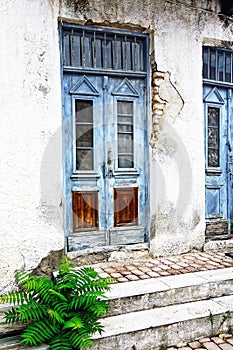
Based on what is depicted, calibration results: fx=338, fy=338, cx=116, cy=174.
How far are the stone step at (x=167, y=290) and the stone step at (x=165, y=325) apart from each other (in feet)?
0.21

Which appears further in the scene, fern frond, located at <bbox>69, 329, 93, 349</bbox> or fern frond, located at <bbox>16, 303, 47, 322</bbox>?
fern frond, located at <bbox>16, 303, 47, 322</bbox>

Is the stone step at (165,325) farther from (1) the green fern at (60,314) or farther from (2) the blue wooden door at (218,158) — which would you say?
(2) the blue wooden door at (218,158)

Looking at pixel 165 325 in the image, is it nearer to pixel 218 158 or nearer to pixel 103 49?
pixel 218 158

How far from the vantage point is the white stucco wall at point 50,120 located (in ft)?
12.4

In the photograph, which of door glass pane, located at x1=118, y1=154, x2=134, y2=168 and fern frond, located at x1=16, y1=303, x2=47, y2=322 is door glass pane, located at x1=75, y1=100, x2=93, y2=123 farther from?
fern frond, located at x1=16, y1=303, x2=47, y2=322

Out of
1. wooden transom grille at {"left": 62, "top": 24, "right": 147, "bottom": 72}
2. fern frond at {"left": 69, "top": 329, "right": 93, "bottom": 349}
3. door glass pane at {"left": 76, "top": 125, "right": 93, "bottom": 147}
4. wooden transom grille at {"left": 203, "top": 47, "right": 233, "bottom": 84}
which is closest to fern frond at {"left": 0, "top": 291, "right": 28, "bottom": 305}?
fern frond at {"left": 69, "top": 329, "right": 93, "bottom": 349}

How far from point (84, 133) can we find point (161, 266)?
1991 mm

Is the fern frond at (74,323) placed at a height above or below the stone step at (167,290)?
above

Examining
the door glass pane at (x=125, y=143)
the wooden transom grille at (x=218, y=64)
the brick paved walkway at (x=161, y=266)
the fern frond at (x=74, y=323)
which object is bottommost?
the brick paved walkway at (x=161, y=266)

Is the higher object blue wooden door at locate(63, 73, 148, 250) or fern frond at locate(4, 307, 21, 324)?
blue wooden door at locate(63, 73, 148, 250)

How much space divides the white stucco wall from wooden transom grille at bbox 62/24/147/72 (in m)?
0.15

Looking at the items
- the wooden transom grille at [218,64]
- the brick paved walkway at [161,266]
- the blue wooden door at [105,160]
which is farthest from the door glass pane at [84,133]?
the wooden transom grille at [218,64]

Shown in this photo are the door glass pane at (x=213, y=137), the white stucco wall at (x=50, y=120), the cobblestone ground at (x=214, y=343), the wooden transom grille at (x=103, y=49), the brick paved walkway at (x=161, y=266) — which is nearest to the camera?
the cobblestone ground at (x=214, y=343)

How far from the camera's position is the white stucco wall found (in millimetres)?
3789
